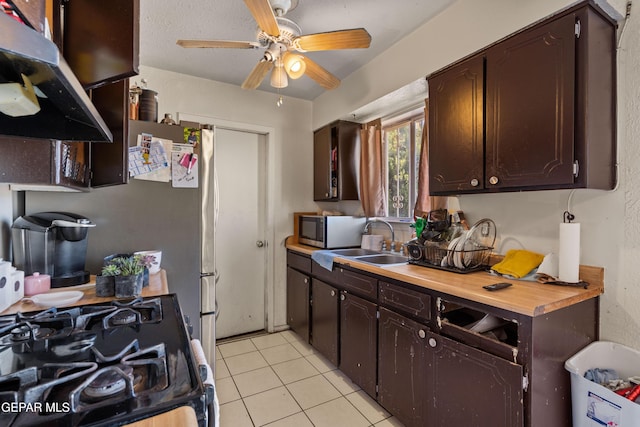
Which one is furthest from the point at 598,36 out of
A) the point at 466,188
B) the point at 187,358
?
the point at 187,358

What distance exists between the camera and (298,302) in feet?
9.58

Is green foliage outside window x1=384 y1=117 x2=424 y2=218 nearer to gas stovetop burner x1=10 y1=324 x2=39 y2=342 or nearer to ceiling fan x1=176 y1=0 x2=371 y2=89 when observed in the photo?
ceiling fan x1=176 y1=0 x2=371 y2=89

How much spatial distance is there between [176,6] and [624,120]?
8.02 ft

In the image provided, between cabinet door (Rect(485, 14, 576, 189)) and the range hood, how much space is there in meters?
1.65

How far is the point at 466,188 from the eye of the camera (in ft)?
5.48

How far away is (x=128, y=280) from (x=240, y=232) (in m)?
1.86

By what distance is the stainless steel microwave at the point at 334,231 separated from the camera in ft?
8.72

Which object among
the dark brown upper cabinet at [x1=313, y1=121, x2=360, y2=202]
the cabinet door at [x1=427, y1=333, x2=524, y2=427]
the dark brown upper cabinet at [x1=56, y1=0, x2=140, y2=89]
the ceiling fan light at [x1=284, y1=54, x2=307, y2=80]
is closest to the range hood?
the dark brown upper cabinet at [x1=56, y1=0, x2=140, y2=89]

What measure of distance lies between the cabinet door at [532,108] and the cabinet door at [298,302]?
1832mm

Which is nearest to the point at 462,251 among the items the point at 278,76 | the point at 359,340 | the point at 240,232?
the point at 359,340

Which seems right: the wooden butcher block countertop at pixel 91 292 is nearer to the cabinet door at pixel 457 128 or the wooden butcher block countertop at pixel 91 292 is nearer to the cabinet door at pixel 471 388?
the cabinet door at pixel 471 388

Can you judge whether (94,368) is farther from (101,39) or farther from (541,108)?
(541,108)

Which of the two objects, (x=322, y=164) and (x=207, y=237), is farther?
(x=322, y=164)

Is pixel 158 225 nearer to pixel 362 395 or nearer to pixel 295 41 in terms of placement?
pixel 295 41
